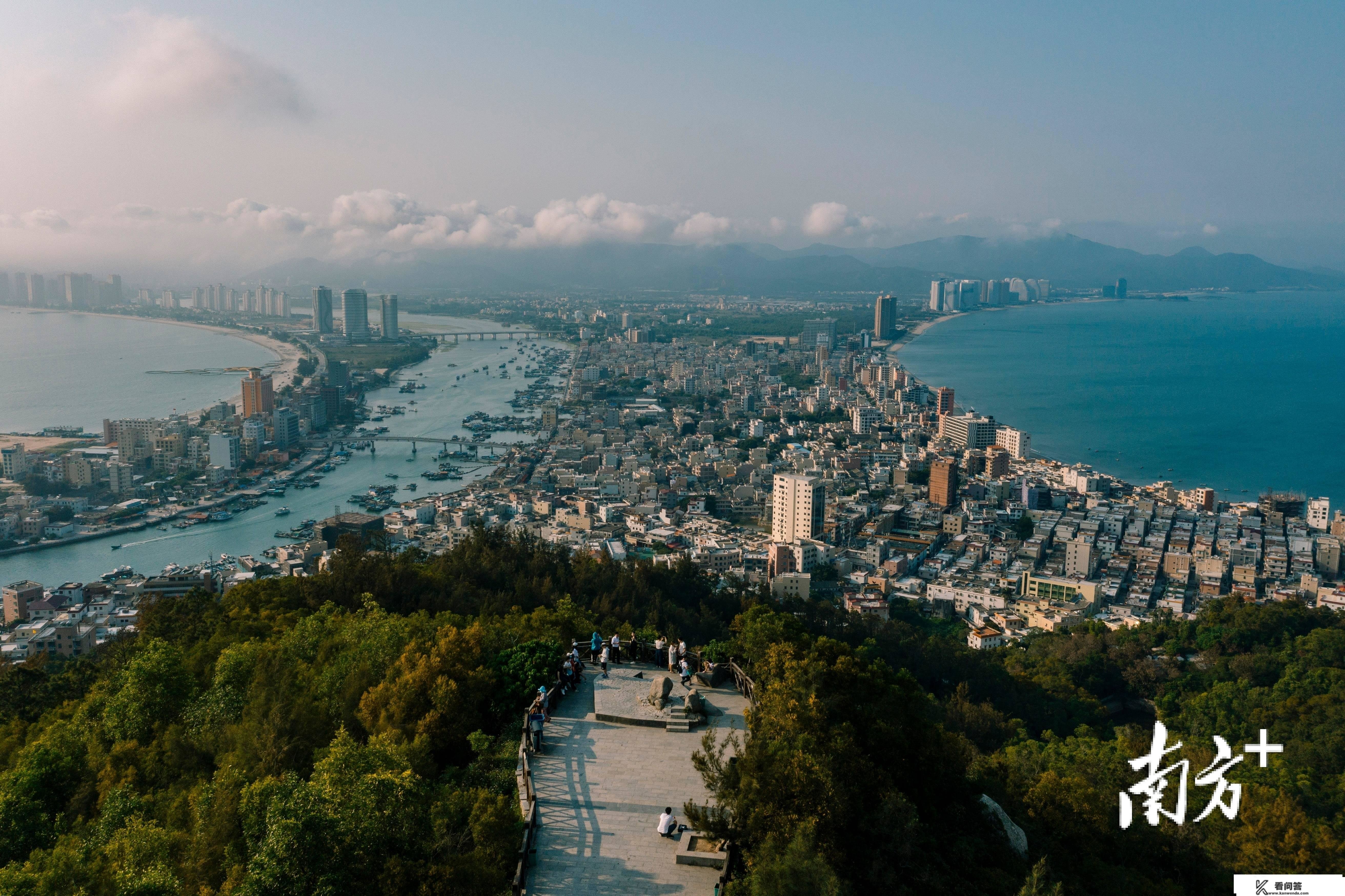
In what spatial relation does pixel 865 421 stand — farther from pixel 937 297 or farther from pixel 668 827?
pixel 937 297

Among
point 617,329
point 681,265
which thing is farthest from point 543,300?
point 681,265

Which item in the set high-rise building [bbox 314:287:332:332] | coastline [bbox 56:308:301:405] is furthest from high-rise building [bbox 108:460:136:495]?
high-rise building [bbox 314:287:332:332]

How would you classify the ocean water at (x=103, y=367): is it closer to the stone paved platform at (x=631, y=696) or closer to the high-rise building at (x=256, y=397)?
the high-rise building at (x=256, y=397)

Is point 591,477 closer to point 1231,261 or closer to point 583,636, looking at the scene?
point 583,636

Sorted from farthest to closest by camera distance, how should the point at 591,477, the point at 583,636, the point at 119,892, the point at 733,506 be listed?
the point at 591,477
the point at 733,506
the point at 583,636
the point at 119,892

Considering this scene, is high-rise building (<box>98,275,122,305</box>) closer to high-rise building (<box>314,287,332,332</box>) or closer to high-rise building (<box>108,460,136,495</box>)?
high-rise building (<box>314,287,332,332</box>)

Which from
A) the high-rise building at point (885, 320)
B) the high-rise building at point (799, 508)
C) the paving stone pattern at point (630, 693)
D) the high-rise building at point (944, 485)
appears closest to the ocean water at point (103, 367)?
the high-rise building at point (799, 508)
